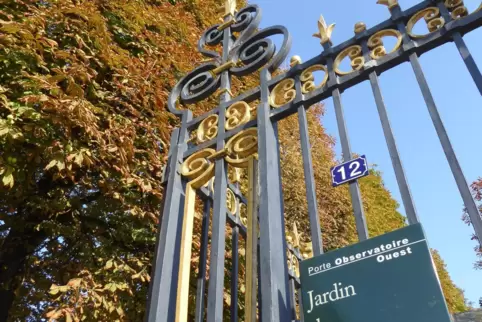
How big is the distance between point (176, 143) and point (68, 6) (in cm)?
256

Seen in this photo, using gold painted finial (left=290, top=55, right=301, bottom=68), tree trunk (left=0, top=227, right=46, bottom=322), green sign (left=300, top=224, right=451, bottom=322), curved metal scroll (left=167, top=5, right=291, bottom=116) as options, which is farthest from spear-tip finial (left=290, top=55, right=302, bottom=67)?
tree trunk (left=0, top=227, right=46, bottom=322)

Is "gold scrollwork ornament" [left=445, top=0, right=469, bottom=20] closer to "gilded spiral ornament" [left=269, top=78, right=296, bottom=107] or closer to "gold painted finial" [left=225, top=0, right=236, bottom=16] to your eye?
"gilded spiral ornament" [left=269, top=78, right=296, bottom=107]

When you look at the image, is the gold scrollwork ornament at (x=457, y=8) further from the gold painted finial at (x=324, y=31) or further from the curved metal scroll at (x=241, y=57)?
the curved metal scroll at (x=241, y=57)

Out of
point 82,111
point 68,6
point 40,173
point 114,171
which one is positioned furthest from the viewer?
point 40,173

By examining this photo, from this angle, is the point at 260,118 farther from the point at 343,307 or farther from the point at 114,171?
the point at 114,171

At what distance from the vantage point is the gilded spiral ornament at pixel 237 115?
313 cm

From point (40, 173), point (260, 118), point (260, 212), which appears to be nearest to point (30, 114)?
point (40, 173)

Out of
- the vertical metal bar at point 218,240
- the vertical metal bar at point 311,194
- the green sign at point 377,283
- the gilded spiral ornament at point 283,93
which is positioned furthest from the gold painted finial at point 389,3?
the green sign at point 377,283

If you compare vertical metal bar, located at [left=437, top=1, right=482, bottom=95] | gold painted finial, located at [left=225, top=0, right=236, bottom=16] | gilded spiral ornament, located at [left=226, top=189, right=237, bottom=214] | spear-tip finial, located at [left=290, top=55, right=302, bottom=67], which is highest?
gold painted finial, located at [left=225, top=0, right=236, bottom=16]

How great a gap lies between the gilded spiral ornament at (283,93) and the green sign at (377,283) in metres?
1.23

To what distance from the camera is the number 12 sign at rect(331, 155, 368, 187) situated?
8.00 feet

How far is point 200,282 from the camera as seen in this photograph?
2.90m

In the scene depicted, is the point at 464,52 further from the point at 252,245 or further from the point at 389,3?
Answer: the point at 252,245

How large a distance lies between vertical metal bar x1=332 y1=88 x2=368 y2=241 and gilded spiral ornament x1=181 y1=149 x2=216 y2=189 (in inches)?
35.3
